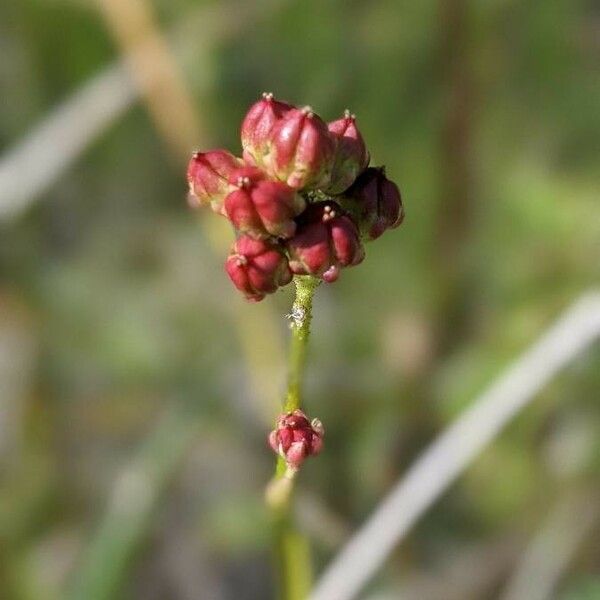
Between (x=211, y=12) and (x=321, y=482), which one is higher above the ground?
(x=211, y=12)

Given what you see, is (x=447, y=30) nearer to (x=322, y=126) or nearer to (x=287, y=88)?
(x=287, y=88)

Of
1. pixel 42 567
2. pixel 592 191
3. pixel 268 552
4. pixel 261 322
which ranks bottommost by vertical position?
pixel 42 567

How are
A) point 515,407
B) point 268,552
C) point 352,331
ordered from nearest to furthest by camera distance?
point 515,407 < point 268,552 < point 352,331

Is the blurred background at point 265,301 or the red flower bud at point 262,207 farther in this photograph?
the blurred background at point 265,301

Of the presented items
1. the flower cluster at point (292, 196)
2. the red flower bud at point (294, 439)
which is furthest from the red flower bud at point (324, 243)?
the red flower bud at point (294, 439)

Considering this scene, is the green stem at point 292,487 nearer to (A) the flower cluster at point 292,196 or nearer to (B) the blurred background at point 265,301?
(A) the flower cluster at point 292,196

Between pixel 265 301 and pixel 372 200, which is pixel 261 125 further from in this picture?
pixel 265 301

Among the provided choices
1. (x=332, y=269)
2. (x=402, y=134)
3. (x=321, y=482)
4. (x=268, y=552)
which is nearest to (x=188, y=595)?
(x=268, y=552)
